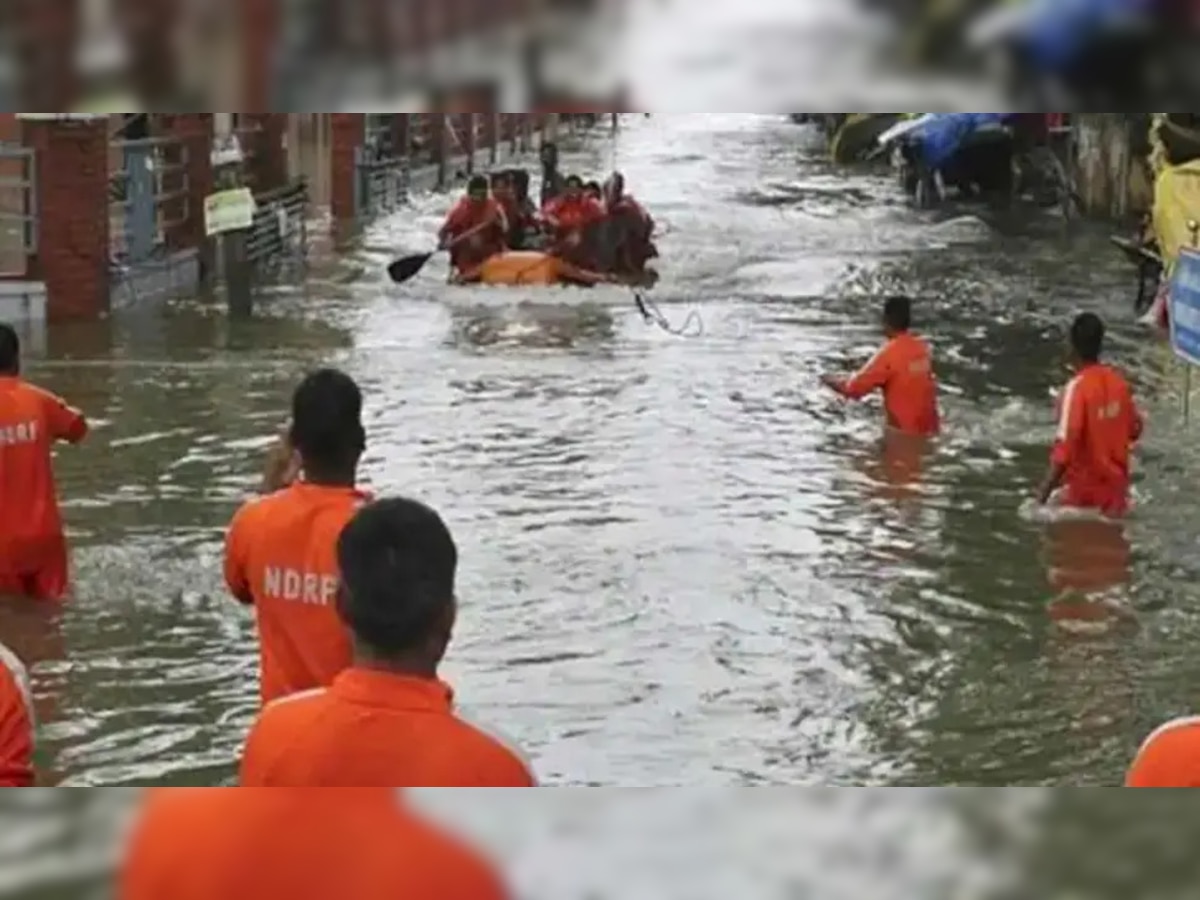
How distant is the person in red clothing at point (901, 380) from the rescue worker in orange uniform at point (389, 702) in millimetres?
10177

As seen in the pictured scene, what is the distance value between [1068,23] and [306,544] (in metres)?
3.64

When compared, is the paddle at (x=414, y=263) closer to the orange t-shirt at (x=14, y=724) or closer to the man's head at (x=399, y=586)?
the orange t-shirt at (x=14, y=724)

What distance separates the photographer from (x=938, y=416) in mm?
14172

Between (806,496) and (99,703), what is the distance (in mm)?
5179

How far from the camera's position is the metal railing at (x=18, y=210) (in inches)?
754

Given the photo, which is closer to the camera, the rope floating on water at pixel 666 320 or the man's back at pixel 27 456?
the man's back at pixel 27 456

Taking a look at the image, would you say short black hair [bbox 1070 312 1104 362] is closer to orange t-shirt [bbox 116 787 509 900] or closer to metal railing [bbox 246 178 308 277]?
orange t-shirt [bbox 116 787 509 900]

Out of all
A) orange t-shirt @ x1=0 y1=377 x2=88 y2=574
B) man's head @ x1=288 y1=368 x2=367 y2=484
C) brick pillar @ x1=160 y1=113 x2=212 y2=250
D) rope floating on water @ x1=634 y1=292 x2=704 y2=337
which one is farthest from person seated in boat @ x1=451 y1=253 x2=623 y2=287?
man's head @ x1=288 y1=368 x2=367 y2=484

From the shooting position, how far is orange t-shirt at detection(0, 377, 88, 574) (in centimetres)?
843

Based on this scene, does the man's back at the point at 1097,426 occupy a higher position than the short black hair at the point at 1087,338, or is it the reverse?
the short black hair at the point at 1087,338

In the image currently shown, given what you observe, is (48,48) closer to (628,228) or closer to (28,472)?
(28,472)

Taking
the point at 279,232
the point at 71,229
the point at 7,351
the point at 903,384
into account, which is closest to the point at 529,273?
the point at 279,232

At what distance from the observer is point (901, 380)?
13305 mm

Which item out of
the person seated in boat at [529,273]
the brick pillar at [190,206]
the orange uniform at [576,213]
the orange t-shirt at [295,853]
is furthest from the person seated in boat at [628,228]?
the orange t-shirt at [295,853]
